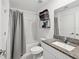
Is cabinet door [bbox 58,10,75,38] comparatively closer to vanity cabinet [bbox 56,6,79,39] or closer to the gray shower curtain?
vanity cabinet [bbox 56,6,79,39]

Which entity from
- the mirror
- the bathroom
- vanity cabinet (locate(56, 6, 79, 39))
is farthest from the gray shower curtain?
vanity cabinet (locate(56, 6, 79, 39))

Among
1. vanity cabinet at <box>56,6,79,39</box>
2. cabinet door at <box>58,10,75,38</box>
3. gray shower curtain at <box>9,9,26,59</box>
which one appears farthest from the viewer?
gray shower curtain at <box>9,9,26,59</box>

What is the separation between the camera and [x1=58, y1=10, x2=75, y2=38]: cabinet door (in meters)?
1.57

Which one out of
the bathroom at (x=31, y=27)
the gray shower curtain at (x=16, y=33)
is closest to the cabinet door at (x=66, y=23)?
the bathroom at (x=31, y=27)

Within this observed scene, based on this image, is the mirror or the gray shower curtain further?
the gray shower curtain

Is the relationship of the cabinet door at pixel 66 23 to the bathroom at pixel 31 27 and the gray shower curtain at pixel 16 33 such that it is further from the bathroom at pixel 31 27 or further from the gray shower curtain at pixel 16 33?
the gray shower curtain at pixel 16 33

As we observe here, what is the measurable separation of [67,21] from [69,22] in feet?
0.23

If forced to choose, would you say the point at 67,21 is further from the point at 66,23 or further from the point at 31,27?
the point at 31,27

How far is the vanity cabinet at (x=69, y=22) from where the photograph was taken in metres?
1.46

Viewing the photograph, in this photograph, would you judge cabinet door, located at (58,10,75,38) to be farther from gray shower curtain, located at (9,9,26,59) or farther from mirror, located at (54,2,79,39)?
gray shower curtain, located at (9,9,26,59)

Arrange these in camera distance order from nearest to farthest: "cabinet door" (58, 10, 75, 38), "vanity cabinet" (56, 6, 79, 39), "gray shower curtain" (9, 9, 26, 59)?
"vanity cabinet" (56, 6, 79, 39) < "cabinet door" (58, 10, 75, 38) < "gray shower curtain" (9, 9, 26, 59)

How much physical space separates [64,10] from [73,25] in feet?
1.63

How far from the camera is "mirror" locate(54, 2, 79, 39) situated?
4.80 ft

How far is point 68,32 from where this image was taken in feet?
5.41
